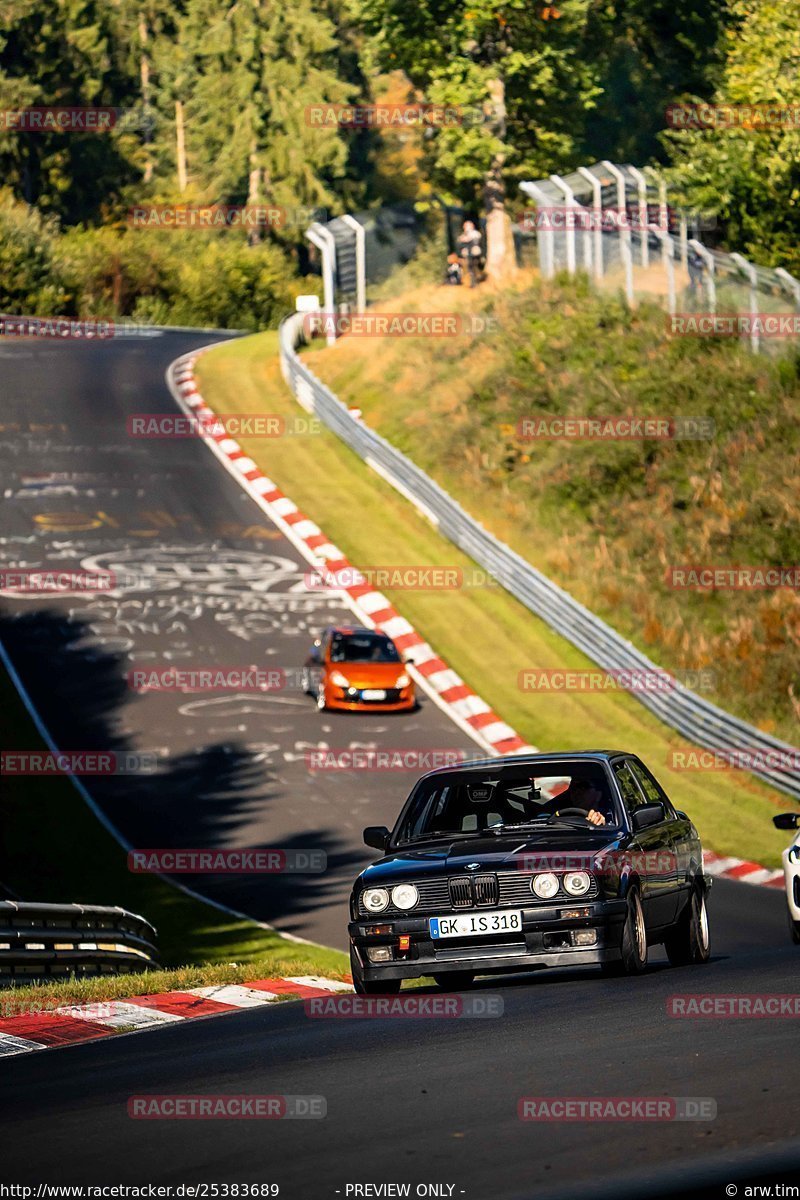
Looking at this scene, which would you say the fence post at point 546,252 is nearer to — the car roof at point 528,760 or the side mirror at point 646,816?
the car roof at point 528,760

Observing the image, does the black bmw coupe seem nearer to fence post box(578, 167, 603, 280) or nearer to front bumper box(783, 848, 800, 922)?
front bumper box(783, 848, 800, 922)

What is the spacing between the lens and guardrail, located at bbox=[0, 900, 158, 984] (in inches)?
516

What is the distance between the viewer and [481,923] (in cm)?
1036

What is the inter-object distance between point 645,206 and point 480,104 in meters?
7.56

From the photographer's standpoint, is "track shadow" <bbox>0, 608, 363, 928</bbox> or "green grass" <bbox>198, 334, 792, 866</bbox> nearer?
"track shadow" <bbox>0, 608, 363, 928</bbox>

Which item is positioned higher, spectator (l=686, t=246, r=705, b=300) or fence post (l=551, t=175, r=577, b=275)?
fence post (l=551, t=175, r=577, b=275)

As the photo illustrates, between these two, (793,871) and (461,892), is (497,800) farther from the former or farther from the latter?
(793,871)

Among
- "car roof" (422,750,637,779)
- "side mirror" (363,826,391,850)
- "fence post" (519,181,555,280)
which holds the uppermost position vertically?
"fence post" (519,181,555,280)

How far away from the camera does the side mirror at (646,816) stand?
425 inches

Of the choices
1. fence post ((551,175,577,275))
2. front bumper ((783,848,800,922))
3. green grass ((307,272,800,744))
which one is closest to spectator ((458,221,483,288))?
green grass ((307,272,800,744))

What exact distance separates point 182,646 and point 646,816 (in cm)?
1857

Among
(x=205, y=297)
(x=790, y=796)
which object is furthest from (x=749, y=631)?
(x=205, y=297)

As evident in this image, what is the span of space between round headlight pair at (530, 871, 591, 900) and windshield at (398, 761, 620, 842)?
87 centimetres

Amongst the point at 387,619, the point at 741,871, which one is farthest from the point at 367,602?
the point at 741,871
